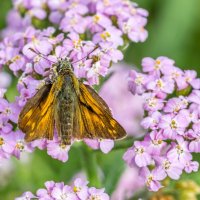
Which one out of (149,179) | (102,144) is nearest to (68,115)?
(102,144)

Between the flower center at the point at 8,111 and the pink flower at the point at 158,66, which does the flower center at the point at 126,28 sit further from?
the flower center at the point at 8,111

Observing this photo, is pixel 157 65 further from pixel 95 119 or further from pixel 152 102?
pixel 95 119

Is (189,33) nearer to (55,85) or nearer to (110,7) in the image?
(110,7)

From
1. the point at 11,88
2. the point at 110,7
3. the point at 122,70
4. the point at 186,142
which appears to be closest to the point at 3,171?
the point at 11,88

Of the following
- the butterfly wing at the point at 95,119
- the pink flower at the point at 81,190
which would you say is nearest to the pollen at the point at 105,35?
the butterfly wing at the point at 95,119

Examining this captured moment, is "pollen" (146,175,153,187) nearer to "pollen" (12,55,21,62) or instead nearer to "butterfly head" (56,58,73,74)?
"butterfly head" (56,58,73,74)

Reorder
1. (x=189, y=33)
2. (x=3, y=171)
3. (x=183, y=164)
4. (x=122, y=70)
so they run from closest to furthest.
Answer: (x=183, y=164) → (x=3, y=171) → (x=122, y=70) → (x=189, y=33)
